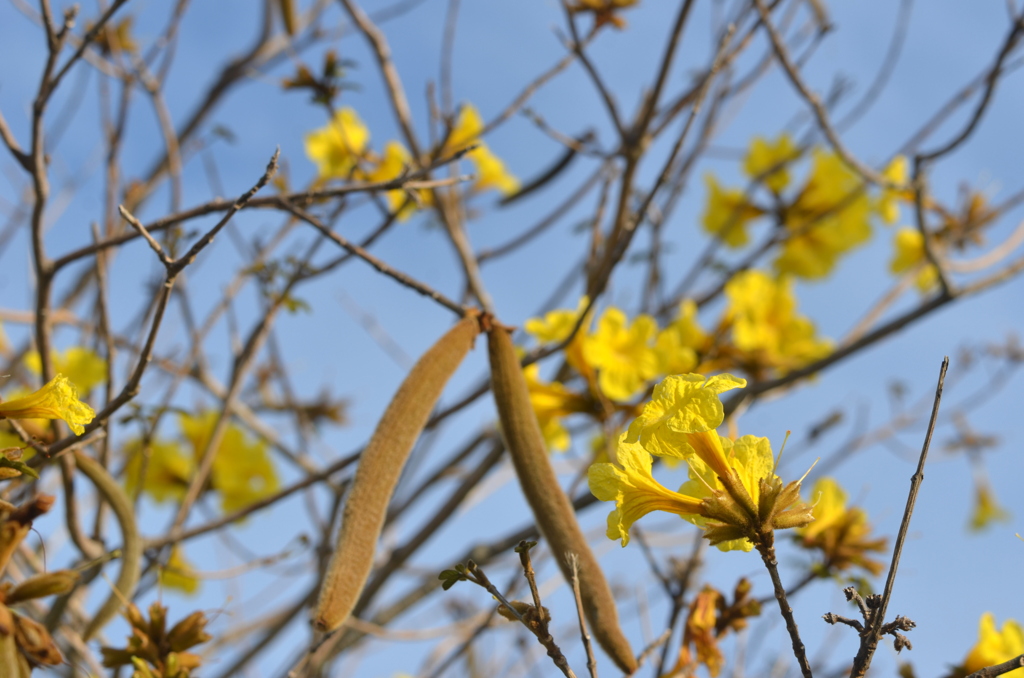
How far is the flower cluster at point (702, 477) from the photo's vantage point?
3.72 ft

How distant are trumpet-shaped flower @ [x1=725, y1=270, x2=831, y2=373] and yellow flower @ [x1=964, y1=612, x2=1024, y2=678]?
1.28 metres

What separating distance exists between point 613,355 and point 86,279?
9.46 ft

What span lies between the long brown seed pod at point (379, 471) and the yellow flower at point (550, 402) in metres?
0.70

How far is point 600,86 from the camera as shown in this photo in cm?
258

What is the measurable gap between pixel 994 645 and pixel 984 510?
16.0 feet

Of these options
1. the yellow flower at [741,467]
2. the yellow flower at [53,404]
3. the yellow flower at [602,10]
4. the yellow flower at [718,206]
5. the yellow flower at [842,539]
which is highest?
the yellow flower at [718,206]

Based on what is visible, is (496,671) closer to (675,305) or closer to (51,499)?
(675,305)

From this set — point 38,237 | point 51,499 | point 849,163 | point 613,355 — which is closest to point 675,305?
point 849,163

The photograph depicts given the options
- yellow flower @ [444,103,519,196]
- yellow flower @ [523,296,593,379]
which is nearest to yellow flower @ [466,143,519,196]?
yellow flower @ [444,103,519,196]

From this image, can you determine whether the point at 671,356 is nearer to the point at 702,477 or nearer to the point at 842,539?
the point at 842,539

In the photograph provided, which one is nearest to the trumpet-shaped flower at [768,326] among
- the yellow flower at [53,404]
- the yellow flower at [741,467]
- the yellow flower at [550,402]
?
the yellow flower at [550,402]

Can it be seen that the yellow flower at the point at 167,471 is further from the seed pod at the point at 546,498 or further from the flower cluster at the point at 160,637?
the seed pod at the point at 546,498

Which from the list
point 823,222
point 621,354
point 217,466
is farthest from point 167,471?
point 823,222

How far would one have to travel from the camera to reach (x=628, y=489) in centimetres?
122
